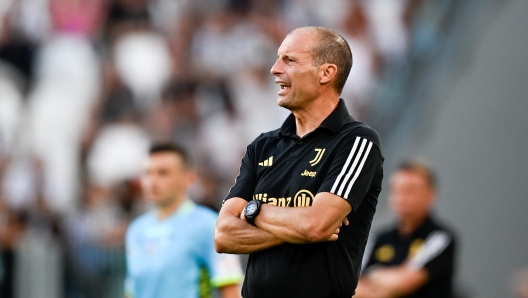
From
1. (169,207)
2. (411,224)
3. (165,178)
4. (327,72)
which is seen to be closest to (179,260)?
(169,207)

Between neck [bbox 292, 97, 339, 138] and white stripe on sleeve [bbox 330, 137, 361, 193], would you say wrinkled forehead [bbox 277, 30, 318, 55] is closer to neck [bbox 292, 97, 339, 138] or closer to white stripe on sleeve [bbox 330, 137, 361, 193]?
neck [bbox 292, 97, 339, 138]

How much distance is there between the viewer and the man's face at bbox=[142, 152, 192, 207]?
7086 millimetres

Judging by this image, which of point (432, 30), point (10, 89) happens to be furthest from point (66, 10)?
point (432, 30)

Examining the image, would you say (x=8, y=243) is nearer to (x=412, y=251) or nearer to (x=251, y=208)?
(x=412, y=251)

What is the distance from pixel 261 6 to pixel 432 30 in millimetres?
3777

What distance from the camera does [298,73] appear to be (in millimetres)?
4816

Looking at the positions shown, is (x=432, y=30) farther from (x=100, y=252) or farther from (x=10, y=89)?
(x=10, y=89)

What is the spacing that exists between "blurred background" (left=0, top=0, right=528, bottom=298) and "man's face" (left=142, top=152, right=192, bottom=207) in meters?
2.91

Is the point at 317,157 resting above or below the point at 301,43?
below

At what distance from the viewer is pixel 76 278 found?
12320mm

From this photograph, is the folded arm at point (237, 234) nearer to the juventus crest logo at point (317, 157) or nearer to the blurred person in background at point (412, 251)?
the juventus crest logo at point (317, 157)

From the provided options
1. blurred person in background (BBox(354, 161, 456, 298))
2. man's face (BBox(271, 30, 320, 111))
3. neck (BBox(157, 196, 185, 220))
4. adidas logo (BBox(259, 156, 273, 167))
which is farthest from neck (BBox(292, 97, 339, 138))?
blurred person in background (BBox(354, 161, 456, 298))

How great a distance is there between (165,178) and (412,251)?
1920 mm

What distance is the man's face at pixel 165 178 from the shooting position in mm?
7086
